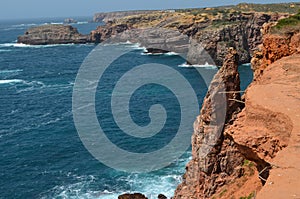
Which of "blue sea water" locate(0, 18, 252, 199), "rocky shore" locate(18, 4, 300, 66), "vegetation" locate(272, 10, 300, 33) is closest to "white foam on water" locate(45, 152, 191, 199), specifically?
"blue sea water" locate(0, 18, 252, 199)

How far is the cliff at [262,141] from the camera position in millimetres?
14266

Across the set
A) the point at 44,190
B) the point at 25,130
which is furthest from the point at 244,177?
the point at 25,130

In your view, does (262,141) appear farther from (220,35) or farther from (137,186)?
(220,35)

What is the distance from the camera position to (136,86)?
95.6 m

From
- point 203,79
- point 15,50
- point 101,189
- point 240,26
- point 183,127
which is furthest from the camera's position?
point 15,50

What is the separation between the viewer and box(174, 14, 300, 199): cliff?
14.3 metres

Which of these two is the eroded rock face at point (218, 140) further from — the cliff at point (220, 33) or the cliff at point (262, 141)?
the cliff at point (220, 33)

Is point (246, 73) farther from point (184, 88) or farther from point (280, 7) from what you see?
point (280, 7)

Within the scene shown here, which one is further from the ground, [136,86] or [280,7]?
[280,7]

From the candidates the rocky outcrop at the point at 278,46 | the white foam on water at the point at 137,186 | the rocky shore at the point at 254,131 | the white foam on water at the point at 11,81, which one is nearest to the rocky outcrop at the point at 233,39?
the white foam on water at the point at 11,81

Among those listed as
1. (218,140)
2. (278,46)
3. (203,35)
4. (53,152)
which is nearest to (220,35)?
(203,35)

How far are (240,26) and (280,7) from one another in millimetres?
57420

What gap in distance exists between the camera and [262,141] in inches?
640

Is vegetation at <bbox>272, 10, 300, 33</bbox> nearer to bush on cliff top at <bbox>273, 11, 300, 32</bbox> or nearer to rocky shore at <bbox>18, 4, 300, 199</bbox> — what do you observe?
bush on cliff top at <bbox>273, 11, 300, 32</bbox>
